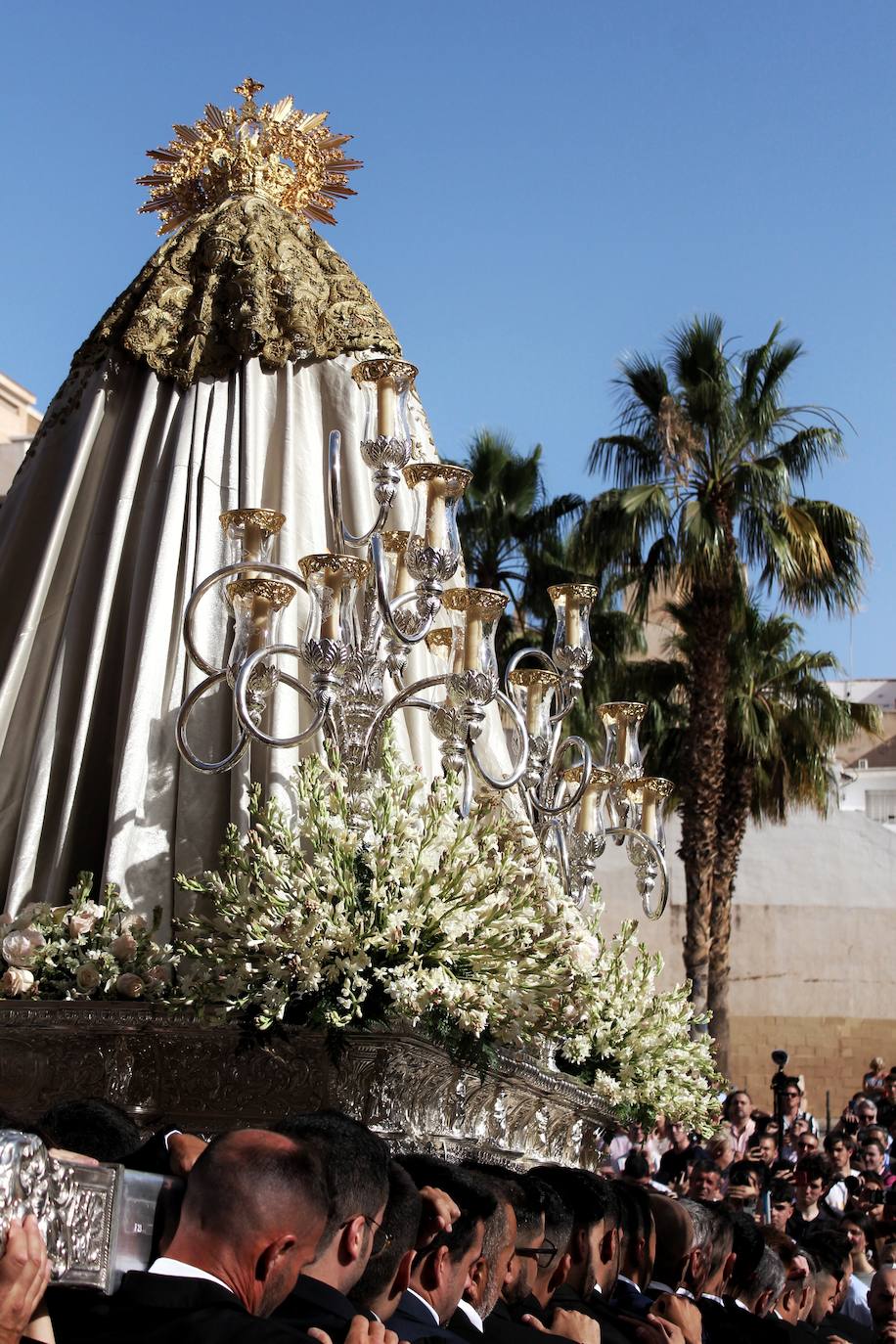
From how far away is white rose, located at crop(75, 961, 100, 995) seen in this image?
19.1ft

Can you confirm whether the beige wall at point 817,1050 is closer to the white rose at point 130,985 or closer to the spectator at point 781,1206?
the spectator at point 781,1206

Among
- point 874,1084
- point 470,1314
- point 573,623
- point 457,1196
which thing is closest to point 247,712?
point 573,623

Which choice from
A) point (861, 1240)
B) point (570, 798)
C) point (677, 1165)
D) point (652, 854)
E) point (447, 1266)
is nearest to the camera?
point (447, 1266)

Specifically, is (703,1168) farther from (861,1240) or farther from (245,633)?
(245,633)

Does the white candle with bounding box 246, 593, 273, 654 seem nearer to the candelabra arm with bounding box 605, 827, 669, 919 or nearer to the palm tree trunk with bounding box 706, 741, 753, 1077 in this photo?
the candelabra arm with bounding box 605, 827, 669, 919

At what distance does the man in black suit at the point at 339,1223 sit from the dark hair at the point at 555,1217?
158cm

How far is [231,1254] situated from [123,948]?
3.34 meters

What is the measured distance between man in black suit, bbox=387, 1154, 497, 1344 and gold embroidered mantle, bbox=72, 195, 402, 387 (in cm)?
504

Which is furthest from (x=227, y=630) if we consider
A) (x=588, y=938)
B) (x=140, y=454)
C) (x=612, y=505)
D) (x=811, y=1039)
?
(x=811, y=1039)

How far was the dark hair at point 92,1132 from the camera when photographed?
3.43 m

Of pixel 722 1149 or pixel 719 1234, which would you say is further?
pixel 722 1149

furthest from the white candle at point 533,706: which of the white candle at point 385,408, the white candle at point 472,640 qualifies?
the white candle at point 385,408

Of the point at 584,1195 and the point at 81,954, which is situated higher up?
the point at 81,954

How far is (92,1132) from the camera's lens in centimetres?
345
